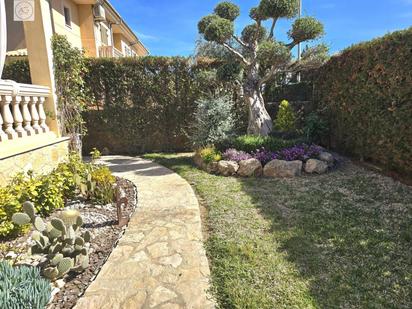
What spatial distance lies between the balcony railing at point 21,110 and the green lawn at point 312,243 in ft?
9.87

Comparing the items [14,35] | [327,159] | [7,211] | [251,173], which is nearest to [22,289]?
[7,211]

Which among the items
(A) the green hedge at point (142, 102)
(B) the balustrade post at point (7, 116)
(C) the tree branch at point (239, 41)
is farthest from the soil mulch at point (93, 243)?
(C) the tree branch at point (239, 41)

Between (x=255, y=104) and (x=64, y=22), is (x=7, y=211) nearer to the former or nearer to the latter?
(x=255, y=104)

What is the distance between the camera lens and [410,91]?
4.55 m

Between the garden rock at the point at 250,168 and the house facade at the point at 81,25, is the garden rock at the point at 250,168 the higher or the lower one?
the lower one

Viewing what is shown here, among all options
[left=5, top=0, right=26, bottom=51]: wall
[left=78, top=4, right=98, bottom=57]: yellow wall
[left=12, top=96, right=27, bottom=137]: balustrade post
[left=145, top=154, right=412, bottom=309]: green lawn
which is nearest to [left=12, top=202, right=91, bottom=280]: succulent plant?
[left=145, top=154, right=412, bottom=309]: green lawn

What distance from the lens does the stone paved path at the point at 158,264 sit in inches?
89.0

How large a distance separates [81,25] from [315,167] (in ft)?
39.5

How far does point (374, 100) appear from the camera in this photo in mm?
5465

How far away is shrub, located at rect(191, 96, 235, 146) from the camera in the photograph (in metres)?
7.26

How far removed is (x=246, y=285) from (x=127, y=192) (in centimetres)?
312

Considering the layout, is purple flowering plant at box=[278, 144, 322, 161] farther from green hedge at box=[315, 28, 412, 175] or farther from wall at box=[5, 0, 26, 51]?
wall at box=[5, 0, 26, 51]

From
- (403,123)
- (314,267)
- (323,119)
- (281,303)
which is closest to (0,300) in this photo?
(281,303)

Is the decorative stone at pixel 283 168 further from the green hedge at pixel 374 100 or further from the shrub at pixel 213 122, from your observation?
the shrub at pixel 213 122
